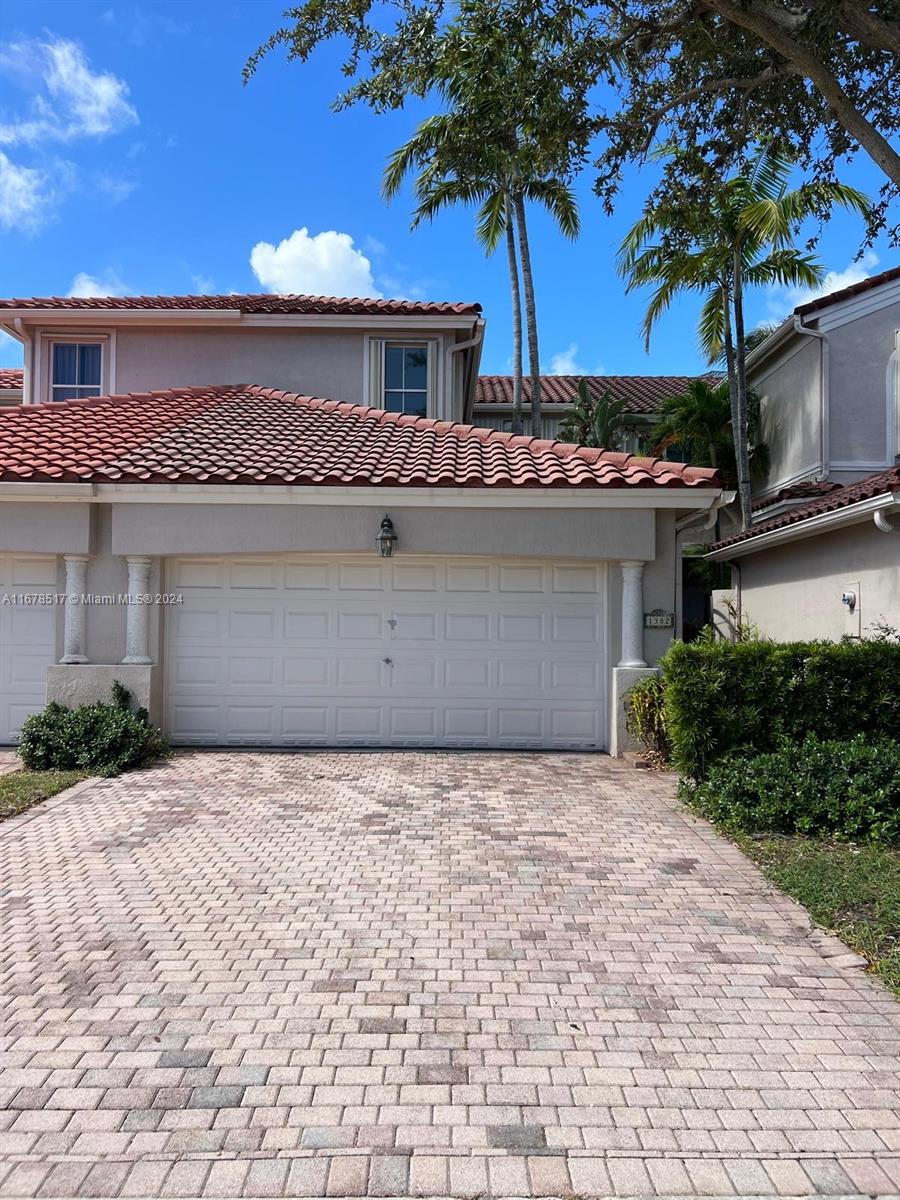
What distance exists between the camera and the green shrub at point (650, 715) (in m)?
8.73

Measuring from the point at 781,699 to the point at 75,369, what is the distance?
1298cm

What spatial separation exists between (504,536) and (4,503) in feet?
19.9

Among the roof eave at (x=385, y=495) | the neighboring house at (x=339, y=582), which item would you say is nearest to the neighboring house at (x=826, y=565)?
the neighboring house at (x=339, y=582)

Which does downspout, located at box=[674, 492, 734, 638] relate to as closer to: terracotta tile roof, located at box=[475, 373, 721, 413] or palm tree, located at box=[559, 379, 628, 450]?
palm tree, located at box=[559, 379, 628, 450]

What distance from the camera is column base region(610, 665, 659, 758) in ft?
30.1

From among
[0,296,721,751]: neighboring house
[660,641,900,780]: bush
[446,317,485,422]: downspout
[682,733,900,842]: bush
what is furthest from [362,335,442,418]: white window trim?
[682,733,900,842]: bush

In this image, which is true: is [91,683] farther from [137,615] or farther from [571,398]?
[571,398]

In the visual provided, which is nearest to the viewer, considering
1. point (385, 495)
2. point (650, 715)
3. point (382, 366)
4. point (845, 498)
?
point (650, 715)

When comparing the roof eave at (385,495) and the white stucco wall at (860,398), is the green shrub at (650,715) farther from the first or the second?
the white stucco wall at (860,398)

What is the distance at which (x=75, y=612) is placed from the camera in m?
9.38

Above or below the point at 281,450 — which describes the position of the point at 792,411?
above

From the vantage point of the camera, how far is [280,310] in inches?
532

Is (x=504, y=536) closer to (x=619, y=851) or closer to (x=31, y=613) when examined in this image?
(x=619, y=851)

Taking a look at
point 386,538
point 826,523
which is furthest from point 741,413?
point 386,538
